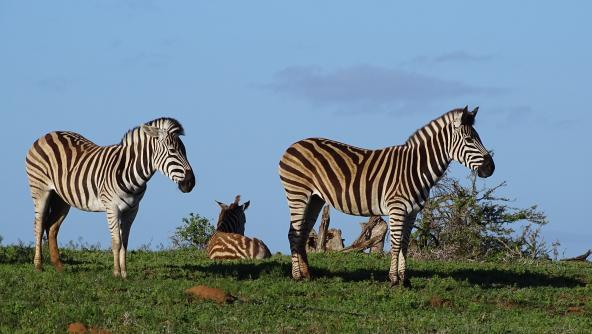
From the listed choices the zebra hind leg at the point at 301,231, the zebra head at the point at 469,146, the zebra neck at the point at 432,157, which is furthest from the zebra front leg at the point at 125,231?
the zebra head at the point at 469,146

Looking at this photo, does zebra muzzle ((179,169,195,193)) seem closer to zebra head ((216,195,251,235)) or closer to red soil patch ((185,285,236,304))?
red soil patch ((185,285,236,304))

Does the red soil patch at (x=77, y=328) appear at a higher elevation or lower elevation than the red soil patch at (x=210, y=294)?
lower

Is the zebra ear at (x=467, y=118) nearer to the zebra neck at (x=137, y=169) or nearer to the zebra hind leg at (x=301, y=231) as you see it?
the zebra hind leg at (x=301, y=231)

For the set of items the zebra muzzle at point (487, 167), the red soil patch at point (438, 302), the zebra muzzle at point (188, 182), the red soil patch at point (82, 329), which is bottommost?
the red soil patch at point (82, 329)

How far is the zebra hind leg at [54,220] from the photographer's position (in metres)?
19.2

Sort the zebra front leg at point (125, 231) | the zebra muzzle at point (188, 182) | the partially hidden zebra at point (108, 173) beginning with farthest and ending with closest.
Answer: the zebra front leg at point (125, 231)
the partially hidden zebra at point (108, 173)
the zebra muzzle at point (188, 182)

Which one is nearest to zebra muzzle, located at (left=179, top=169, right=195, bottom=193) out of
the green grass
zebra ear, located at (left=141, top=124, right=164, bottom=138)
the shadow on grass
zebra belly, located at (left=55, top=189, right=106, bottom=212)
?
zebra ear, located at (left=141, top=124, right=164, bottom=138)

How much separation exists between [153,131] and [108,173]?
3.43 ft

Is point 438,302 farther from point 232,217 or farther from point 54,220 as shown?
point 232,217

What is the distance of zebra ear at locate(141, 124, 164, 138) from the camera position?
17.4m

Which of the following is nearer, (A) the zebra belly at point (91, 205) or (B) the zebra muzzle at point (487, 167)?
(A) the zebra belly at point (91, 205)

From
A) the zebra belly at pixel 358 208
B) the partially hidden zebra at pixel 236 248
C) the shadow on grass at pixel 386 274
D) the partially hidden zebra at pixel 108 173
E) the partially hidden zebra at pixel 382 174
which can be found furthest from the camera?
the partially hidden zebra at pixel 236 248

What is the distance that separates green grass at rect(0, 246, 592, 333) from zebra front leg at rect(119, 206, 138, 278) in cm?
30

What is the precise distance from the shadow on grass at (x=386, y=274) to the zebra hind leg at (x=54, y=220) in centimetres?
210
